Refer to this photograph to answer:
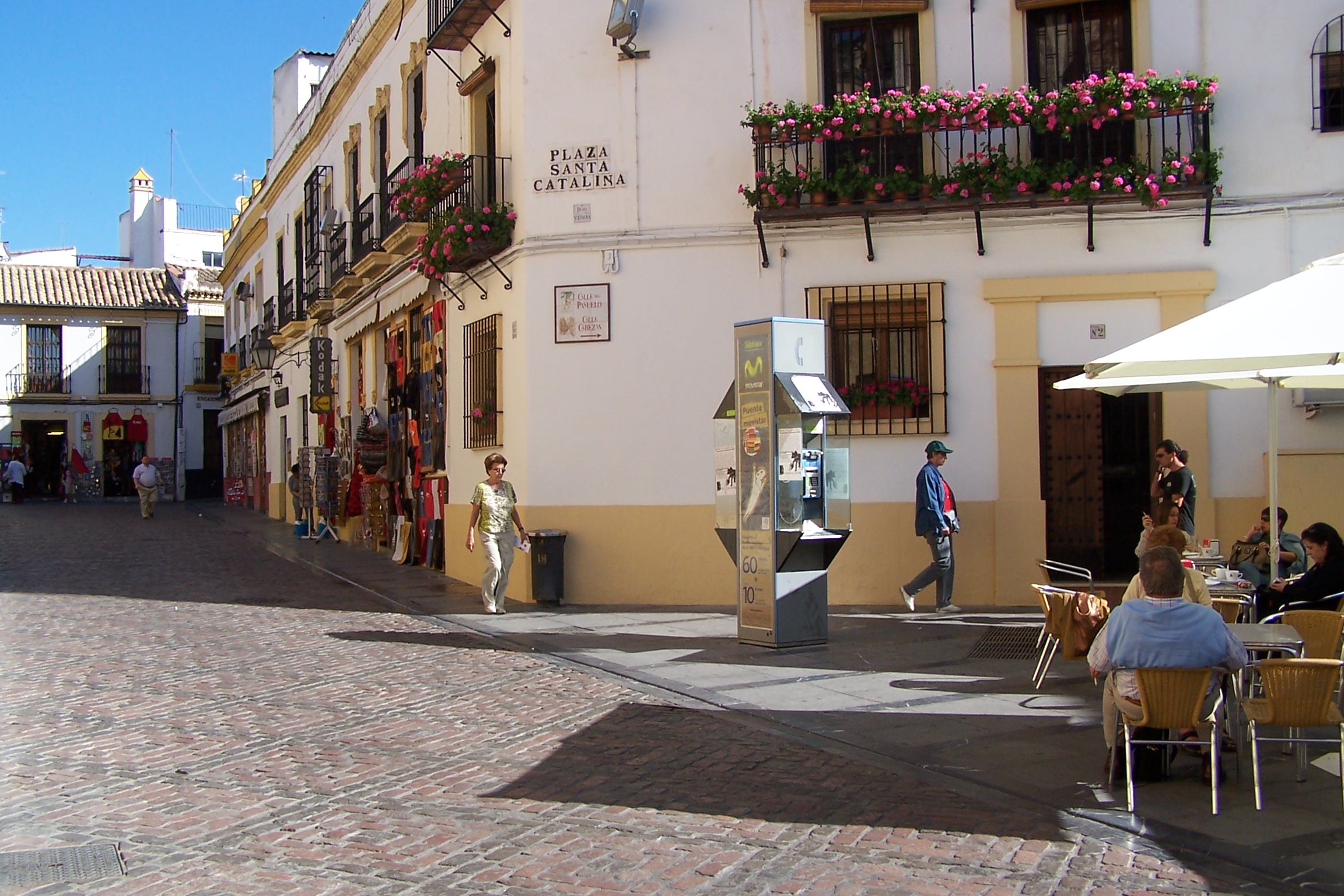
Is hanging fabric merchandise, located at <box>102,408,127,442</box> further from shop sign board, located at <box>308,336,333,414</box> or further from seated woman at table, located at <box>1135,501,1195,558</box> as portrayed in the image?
seated woman at table, located at <box>1135,501,1195,558</box>

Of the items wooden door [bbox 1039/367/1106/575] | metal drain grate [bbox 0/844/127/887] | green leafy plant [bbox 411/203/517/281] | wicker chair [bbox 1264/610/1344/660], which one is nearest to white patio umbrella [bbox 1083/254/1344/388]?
wicker chair [bbox 1264/610/1344/660]

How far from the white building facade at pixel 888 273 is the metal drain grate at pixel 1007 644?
1.79 m

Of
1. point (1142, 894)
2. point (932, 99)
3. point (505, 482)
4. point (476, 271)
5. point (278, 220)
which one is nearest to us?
point (1142, 894)

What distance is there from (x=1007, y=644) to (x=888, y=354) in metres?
3.84

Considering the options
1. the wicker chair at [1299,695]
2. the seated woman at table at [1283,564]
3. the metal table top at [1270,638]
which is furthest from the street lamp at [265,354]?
the wicker chair at [1299,695]

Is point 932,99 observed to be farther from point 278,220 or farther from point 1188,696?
point 278,220

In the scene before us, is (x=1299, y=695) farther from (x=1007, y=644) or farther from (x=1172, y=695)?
(x=1007, y=644)

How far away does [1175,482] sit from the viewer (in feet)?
33.8

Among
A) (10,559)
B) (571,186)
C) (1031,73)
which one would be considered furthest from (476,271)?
(10,559)

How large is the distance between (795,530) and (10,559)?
14980mm

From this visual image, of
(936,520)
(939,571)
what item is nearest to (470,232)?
(936,520)

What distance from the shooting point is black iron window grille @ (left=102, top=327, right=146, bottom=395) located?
4766 cm

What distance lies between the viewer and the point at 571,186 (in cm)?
1362

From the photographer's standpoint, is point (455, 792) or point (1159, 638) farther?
point (455, 792)
